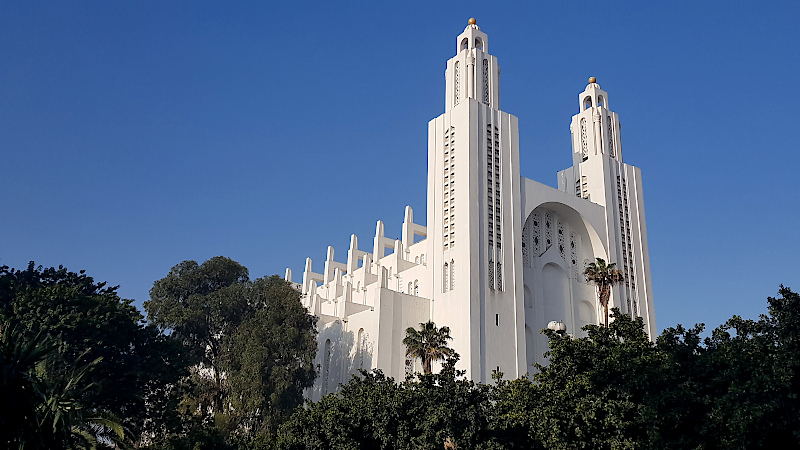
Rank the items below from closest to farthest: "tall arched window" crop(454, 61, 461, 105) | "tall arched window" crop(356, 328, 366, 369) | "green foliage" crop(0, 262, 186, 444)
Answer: "green foliage" crop(0, 262, 186, 444), "tall arched window" crop(356, 328, 366, 369), "tall arched window" crop(454, 61, 461, 105)

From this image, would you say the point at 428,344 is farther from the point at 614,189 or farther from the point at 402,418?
the point at 614,189

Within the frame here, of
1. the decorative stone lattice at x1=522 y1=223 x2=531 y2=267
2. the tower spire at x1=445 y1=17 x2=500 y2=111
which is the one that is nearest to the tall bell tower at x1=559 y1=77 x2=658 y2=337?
the decorative stone lattice at x1=522 y1=223 x2=531 y2=267

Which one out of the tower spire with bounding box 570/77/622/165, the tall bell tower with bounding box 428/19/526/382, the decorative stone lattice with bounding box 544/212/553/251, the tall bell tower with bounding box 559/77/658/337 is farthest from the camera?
the tower spire with bounding box 570/77/622/165

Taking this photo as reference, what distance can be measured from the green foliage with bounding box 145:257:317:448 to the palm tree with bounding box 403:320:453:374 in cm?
749

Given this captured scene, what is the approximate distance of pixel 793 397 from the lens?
63.6ft

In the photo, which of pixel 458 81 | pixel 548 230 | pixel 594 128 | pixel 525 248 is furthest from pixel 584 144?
pixel 458 81

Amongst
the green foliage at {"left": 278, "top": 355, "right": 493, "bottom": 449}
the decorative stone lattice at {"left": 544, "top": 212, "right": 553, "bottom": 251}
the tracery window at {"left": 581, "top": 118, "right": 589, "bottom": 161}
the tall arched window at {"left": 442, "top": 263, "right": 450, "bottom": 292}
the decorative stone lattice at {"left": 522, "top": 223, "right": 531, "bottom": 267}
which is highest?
the tracery window at {"left": 581, "top": 118, "right": 589, "bottom": 161}

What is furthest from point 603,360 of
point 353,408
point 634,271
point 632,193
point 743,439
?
point 632,193

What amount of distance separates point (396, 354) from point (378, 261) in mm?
15117

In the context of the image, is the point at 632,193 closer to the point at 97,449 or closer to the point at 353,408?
the point at 353,408

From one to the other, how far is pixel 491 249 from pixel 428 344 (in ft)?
23.7

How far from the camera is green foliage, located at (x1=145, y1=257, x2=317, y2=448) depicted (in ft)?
127

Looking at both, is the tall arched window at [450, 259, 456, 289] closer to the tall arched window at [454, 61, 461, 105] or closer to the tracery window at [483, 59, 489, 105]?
the tall arched window at [454, 61, 461, 105]

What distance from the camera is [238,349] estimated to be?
41.7 metres
